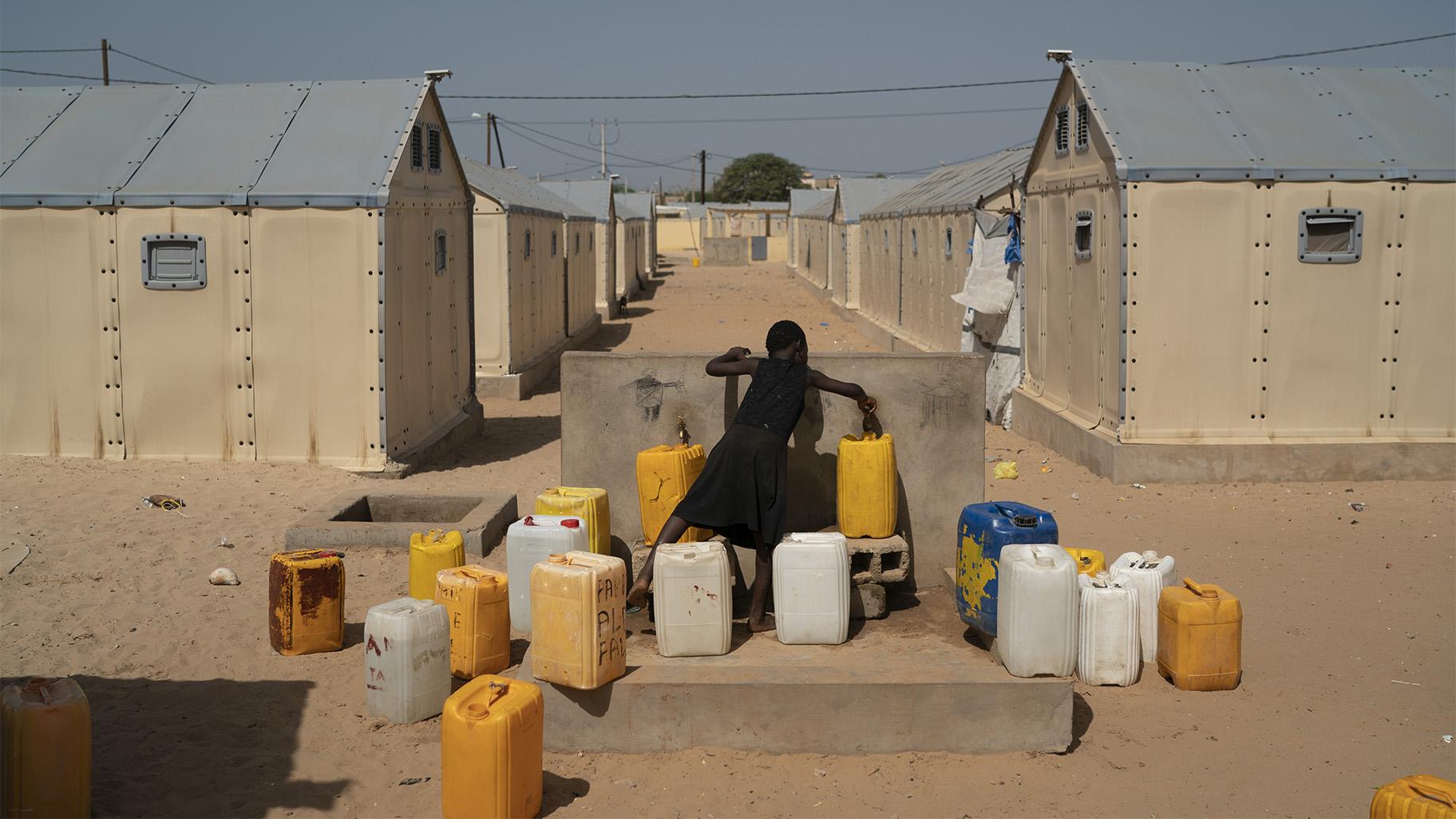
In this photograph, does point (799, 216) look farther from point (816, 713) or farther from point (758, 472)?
point (816, 713)

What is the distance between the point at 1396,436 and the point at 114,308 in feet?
36.2

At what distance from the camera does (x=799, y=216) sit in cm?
4316

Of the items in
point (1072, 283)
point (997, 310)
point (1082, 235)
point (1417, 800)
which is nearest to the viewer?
point (1417, 800)

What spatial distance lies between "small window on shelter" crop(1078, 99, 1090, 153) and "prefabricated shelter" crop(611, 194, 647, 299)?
18.4 meters

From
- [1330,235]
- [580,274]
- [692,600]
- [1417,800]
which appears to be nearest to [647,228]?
[580,274]

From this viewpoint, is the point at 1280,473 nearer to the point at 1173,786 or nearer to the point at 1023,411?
the point at 1023,411

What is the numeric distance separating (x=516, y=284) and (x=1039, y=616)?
490 inches

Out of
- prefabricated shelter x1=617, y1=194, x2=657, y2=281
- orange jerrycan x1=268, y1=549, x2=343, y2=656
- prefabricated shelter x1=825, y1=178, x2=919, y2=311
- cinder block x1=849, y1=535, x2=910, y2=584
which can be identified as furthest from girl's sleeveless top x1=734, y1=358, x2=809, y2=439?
prefabricated shelter x1=617, y1=194, x2=657, y2=281

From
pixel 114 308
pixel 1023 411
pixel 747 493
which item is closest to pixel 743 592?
pixel 747 493

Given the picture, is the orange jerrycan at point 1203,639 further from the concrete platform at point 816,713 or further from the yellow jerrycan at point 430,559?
the yellow jerrycan at point 430,559

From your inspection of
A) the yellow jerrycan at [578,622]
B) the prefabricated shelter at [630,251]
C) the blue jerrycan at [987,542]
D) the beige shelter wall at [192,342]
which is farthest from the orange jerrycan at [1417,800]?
the prefabricated shelter at [630,251]

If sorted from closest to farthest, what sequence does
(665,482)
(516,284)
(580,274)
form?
(665,482) < (516,284) < (580,274)

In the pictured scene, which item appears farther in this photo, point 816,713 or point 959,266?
point 959,266

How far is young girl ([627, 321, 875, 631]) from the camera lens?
602 centimetres
